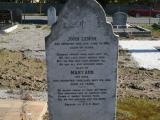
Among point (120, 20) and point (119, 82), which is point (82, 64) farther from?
point (120, 20)

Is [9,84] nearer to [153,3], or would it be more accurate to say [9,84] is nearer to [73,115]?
[73,115]

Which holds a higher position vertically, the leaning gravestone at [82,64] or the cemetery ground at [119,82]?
the leaning gravestone at [82,64]

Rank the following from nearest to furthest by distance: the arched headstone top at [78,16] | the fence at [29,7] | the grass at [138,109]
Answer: the arched headstone top at [78,16] → the grass at [138,109] → the fence at [29,7]

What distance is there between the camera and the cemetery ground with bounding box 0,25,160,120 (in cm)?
853

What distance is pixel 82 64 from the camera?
591cm

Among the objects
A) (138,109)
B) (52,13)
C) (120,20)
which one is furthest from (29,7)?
(138,109)

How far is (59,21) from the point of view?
5.73 meters

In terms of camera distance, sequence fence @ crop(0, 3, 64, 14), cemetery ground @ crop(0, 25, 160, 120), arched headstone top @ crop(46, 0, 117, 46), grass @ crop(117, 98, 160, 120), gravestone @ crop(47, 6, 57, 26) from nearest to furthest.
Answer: arched headstone top @ crop(46, 0, 117, 46), grass @ crop(117, 98, 160, 120), cemetery ground @ crop(0, 25, 160, 120), gravestone @ crop(47, 6, 57, 26), fence @ crop(0, 3, 64, 14)

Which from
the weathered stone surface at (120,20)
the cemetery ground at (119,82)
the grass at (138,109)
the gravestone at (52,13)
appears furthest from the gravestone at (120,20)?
the grass at (138,109)

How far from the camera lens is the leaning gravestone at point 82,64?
18.8 feet

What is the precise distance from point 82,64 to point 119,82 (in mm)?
5227

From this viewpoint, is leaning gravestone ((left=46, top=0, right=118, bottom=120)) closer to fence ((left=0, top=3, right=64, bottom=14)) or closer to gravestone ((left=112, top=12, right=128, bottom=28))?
gravestone ((left=112, top=12, right=128, bottom=28))

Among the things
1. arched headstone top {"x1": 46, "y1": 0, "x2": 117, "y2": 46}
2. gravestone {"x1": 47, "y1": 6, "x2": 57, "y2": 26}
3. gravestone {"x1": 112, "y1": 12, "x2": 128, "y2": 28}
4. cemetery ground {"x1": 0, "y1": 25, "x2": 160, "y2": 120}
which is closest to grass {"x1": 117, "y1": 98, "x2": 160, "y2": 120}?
cemetery ground {"x1": 0, "y1": 25, "x2": 160, "y2": 120}

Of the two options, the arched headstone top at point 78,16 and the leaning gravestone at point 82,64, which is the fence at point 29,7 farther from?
the arched headstone top at point 78,16
